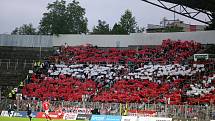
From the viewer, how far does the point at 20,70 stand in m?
54.2

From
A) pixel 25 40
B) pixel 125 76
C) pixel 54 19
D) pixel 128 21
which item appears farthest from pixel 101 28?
pixel 125 76

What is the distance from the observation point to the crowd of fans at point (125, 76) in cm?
4253

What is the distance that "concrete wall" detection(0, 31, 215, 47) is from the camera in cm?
5297

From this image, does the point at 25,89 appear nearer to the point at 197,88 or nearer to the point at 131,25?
the point at 197,88

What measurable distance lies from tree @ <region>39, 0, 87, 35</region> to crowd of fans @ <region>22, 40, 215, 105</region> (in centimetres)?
2220

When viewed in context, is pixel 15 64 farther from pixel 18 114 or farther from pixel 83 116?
pixel 83 116

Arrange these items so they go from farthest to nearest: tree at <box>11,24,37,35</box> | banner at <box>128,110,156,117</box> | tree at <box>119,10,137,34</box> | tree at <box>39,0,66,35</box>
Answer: tree at <box>11,24,37,35</box> → tree at <box>119,10,137,34</box> → tree at <box>39,0,66,35</box> → banner at <box>128,110,156,117</box>

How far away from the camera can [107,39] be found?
57.7m

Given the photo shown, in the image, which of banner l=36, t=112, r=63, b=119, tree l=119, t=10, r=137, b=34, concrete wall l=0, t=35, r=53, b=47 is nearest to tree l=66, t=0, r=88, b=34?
tree l=119, t=10, r=137, b=34

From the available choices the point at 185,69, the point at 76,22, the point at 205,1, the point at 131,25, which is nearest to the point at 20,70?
the point at 185,69

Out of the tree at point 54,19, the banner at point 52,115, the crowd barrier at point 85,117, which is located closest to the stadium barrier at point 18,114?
the crowd barrier at point 85,117

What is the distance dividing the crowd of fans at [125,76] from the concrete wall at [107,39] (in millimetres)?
1546

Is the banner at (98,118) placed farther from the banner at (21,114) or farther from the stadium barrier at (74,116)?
the banner at (21,114)

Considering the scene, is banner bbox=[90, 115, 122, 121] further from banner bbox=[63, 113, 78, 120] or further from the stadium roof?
the stadium roof
